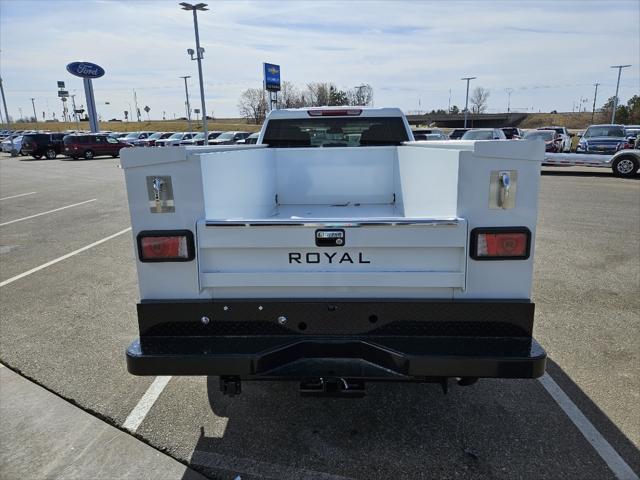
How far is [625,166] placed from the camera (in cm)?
1769

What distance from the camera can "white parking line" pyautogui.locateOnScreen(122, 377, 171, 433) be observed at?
3258 mm

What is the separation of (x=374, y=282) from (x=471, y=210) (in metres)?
0.67

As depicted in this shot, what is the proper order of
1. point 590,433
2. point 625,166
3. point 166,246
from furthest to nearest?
point 625,166
point 590,433
point 166,246

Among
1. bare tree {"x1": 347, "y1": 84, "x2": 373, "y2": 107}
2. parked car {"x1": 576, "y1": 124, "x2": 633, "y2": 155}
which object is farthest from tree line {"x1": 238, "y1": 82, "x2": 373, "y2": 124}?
parked car {"x1": 576, "y1": 124, "x2": 633, "y2": 155}

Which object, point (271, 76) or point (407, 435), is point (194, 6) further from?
point (407, 435)

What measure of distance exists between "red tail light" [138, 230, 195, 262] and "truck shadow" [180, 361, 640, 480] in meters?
1.28

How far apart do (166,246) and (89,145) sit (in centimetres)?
3480

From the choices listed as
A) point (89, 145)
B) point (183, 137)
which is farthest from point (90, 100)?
point (89, 145)

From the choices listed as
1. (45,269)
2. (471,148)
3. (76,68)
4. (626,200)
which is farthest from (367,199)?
(76,68)

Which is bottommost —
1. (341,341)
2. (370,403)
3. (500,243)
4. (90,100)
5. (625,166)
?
(370,403)

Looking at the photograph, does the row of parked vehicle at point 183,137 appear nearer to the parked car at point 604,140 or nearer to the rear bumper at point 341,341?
the parked car at point 604,140

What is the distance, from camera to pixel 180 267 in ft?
8.89

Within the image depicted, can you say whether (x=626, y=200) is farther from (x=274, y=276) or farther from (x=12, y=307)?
(x=12, y=307)

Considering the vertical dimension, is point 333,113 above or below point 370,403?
above
